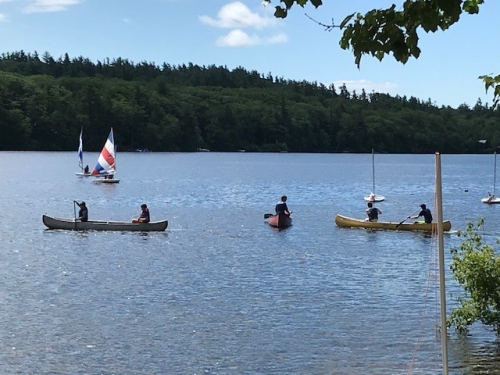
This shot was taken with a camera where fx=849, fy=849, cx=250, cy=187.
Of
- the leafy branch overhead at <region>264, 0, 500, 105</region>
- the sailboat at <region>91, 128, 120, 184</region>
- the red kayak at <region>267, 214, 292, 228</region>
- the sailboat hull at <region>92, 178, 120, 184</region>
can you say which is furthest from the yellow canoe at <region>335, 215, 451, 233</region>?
the sailboat hull at <region>92, 178, 120, 184</region>

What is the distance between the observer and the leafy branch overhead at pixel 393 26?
6.93 metres

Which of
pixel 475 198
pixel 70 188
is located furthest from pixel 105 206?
pixel 475 198

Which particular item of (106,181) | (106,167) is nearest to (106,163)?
(106,167)

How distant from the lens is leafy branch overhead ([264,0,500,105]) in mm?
6926

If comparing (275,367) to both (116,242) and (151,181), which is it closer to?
(116,242)

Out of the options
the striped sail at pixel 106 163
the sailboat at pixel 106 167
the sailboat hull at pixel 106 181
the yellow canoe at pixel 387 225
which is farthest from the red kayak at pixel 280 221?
the sailboat hull at pixel 106 181

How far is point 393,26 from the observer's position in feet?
23.4

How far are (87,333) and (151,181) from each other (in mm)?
81900

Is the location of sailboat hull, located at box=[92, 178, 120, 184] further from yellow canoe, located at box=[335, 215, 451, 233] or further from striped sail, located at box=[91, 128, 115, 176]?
yellow canoe, located at box=[335, 215, 451, 233]

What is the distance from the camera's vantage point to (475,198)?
83.1 metres

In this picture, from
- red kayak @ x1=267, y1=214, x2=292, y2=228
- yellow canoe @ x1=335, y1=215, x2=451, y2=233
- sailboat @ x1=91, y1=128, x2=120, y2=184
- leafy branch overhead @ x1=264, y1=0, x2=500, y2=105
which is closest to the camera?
leafy branch overhead @ x1=264, y1=0, x2=500, y2=105

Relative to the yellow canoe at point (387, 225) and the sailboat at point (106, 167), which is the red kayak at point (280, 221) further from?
the sailboat at point (106, 167)

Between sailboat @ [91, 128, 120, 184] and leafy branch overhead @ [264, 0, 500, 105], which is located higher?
leafy branch overhead @ [264, 0, 500, 105]

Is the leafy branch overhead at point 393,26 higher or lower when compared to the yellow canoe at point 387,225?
higher
